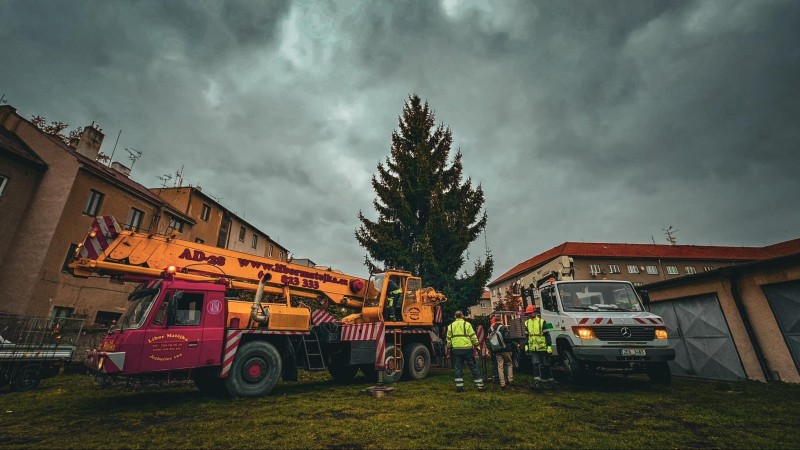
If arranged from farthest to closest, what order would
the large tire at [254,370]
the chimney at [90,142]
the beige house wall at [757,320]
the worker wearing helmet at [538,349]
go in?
the chimney at [90,142] < the beige house wall at [757,320] < the worker wearing helmet at [538,349] < the large tire at [254,370]

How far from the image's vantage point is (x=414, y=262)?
17453 millimetres

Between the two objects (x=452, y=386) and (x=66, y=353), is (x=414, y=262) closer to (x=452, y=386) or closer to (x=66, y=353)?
(x=452, y=386)

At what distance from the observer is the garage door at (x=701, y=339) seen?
961cm

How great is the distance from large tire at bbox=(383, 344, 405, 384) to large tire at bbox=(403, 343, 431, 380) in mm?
324

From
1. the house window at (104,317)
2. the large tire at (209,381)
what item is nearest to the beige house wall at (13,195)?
the house window at (104,317)

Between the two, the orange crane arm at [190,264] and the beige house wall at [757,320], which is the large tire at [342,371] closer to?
the orange crane arm at [190,264]

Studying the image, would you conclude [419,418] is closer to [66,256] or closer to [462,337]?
[462,337]

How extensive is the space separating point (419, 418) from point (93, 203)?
21027 mm

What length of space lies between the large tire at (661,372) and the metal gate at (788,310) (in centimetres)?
337

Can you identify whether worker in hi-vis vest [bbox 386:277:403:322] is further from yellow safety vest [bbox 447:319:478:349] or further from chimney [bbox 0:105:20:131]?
chimney [bbox 0:105:20:131]

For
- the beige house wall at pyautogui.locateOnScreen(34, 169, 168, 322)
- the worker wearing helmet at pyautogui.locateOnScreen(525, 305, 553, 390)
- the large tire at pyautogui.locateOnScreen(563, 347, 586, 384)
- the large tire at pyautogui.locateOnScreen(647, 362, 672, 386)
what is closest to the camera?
the large tire at pyautogui.locateOnScreen(563, 347, 586, 384)

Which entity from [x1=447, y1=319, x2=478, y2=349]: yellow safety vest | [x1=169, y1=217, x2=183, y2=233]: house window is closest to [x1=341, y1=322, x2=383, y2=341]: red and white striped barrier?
[x1=447, y1=319, x2=478, y2=349]: yellow safety vest

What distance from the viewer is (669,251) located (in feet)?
145

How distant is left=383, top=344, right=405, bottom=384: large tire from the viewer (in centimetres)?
935
